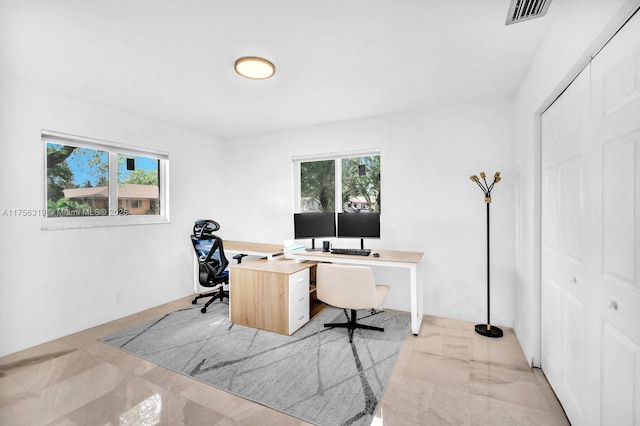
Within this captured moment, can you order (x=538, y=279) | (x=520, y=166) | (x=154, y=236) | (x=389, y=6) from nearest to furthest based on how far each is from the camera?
(x=389, y=6) → (x=538, y=279) → (x=520, y=166) → (x=154, y=236)

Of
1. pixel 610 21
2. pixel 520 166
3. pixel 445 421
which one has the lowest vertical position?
pixel 445 421

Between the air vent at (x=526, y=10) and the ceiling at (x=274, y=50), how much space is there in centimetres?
7

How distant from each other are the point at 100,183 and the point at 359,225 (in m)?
3.13

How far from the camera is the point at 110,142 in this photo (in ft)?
10.8

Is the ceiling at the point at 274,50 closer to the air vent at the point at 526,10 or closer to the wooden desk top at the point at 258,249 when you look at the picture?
the air vent at the point at 526,10

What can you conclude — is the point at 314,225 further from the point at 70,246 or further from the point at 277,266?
the point at 70,246

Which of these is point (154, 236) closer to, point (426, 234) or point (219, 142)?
point (219, 142)

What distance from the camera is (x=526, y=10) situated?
1.67 meters

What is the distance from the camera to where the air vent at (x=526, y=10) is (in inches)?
62.6

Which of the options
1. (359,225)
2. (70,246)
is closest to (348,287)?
(359,225)

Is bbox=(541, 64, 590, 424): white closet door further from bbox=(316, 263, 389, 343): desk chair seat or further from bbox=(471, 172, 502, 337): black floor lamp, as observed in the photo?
bbox=(316, 263, 389, 343): desk chair seat

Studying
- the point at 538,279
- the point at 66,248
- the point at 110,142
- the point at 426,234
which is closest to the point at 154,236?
the point at 66,248

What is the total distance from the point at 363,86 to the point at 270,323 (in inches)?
102

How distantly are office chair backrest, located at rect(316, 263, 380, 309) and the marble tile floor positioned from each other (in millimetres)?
577
